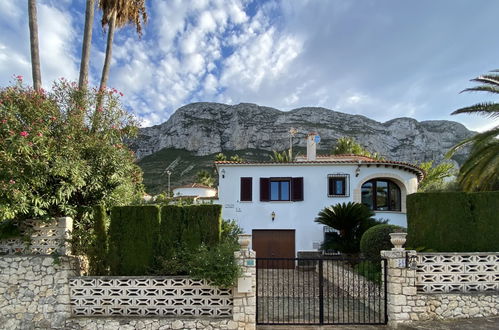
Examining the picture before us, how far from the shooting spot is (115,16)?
1065 cm

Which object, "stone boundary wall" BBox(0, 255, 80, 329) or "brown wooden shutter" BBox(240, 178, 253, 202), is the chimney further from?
"stone boundary wall" BBox(0, 255, 80, 329)

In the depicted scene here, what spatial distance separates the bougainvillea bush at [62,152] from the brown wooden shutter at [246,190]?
815 cm

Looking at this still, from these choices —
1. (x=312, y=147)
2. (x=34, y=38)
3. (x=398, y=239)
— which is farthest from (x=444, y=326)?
(x=34, y=38)

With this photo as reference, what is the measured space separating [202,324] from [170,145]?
73504 millimetres

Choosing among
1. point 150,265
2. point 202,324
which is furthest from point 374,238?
point 150,265

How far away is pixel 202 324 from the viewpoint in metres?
6.42

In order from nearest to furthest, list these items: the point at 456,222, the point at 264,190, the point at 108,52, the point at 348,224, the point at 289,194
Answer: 1. the point at 456,222
2. the point at 108,52
3. the point at 348,224
4. the point at 264,190
5. the point at 289,194

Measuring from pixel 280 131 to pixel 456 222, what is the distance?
236ft

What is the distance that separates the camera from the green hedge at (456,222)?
24.6ft

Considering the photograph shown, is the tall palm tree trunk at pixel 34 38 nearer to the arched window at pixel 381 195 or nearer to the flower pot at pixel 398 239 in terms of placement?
the flower pot at pixel 398 239

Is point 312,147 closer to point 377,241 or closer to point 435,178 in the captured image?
point 377,241

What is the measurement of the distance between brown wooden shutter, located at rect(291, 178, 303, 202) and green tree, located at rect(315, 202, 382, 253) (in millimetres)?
2430

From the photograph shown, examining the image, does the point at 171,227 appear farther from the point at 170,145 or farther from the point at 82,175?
the point at 170,145

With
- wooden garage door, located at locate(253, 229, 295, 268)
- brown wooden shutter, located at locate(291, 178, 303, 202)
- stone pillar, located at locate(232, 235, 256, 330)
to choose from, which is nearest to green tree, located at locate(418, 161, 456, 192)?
brown wooden shutter, located at locate(291, 178, 303, 202)
